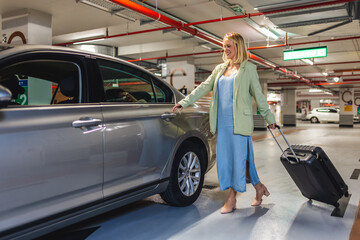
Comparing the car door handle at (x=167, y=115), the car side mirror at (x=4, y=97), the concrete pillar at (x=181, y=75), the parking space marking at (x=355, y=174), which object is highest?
the concrete pillar at (x=181, y=75)

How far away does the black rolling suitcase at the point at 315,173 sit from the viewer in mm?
2923

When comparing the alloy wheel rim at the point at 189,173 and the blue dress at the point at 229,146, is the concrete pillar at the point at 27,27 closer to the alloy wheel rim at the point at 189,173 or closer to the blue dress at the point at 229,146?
the alloy wheel rim at the point at 189,173

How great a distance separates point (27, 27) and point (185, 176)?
567 cm

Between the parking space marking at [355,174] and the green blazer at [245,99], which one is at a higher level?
the green blazer at [245,99]

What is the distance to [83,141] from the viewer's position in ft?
6.61

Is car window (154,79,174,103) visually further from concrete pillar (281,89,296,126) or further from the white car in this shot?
the white car

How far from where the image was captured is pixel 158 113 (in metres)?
2.80

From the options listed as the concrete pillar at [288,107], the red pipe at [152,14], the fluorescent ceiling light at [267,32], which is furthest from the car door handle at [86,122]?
the concrete pillar at [288,107]

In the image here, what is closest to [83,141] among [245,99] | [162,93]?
[162,93]

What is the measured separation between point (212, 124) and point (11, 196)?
6.09ft

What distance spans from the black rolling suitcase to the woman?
366 millimetres

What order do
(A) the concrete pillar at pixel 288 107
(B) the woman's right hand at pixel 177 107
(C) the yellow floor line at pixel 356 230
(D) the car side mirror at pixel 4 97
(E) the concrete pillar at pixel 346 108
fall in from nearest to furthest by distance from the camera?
(D) the car side mirror at pixel 4 97
(C) the yellow floor line at pixel 356 230
(B) the woman's right hand at pixel 177 107
(E) the concrete pillar at pixel 346 108
(A) the concrete pillar at pixel 288 107

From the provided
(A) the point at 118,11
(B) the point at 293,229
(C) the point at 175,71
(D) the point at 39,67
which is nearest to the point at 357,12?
(A) the point at 118,11

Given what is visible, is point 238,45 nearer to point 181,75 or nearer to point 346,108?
point 181,75
